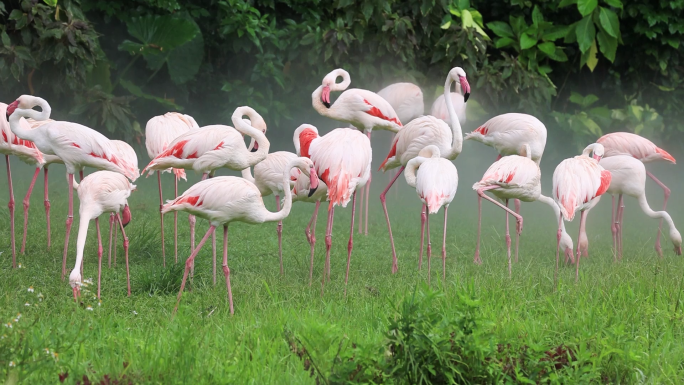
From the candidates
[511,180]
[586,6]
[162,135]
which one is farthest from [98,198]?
[586,6]

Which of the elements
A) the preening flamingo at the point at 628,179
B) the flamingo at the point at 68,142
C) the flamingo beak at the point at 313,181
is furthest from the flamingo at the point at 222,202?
the preening flamingo at the point at 628,179

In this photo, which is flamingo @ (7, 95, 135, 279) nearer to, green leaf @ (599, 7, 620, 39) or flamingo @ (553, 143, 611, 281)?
flamingo @ (553, 143, 611, 281)

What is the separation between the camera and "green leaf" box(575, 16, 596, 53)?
345 inches

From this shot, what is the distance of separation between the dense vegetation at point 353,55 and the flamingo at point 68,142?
3.10 meters

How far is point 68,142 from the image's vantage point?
4.30 metres

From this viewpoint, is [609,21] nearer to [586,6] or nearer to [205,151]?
[586,6]

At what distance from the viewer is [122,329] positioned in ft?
10.9

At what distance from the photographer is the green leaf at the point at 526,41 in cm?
896

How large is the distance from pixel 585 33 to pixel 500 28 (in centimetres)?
101

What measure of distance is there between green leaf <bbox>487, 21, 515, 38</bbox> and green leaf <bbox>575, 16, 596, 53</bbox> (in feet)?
2.68

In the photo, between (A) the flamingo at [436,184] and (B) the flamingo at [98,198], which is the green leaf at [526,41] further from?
(B) the flamingo at [98,198]

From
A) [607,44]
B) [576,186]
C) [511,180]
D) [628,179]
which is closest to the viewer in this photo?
[576,186]

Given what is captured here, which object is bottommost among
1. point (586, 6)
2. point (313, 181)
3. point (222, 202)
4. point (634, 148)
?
point (222, 202)

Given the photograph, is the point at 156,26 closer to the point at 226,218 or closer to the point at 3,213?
the point at 3,213
